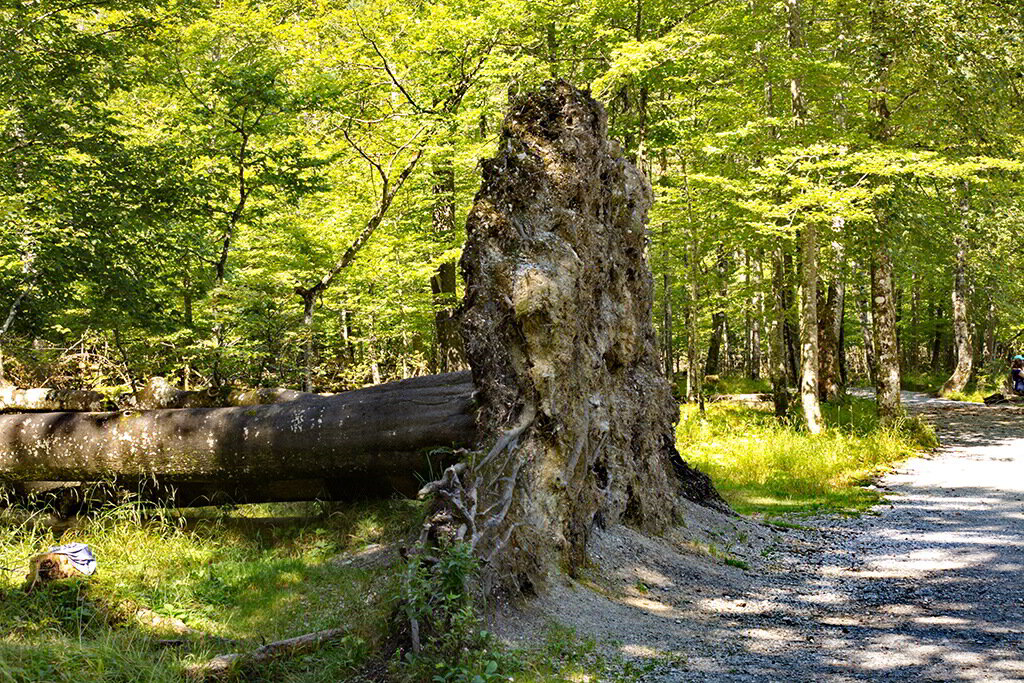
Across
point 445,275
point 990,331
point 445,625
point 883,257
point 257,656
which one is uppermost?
point 883,257

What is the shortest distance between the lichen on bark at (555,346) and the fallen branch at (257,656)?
3.42 feet

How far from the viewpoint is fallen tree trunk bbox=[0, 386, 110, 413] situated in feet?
26.6

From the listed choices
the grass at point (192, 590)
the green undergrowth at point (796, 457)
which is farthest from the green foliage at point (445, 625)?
the green undergrowth at point (796, 457)

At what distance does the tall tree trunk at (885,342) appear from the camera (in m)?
15.5

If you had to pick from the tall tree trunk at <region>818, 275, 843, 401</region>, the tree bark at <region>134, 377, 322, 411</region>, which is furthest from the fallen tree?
the tall tree trunk at <region>818, 275, 843, 401</region>

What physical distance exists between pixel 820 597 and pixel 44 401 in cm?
775

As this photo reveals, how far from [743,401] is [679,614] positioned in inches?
655

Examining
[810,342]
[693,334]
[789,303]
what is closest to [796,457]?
[810,342]

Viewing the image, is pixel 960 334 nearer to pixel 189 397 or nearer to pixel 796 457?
pixel 796 457

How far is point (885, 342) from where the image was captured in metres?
15.8

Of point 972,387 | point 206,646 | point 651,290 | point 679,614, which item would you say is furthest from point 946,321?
point 206,646

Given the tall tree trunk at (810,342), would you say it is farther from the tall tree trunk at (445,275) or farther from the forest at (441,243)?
the tall tree trunk at (445,275)

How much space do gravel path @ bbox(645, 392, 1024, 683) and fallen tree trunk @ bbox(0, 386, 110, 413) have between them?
20.8ft

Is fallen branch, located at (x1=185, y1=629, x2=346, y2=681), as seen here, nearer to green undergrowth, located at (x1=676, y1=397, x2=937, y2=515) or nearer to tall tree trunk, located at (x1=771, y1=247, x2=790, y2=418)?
Result: green undergrowth, located at (x1=676, y1=397, x2=937, y2=515)
